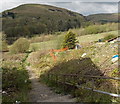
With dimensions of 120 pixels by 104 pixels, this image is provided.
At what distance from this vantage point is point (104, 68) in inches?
362

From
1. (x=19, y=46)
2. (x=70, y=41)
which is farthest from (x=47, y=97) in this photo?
(x=19, y=46)

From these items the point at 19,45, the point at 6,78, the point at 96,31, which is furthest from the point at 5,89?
the point at 96,31

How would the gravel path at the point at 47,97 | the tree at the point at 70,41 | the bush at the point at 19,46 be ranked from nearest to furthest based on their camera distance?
the gravel path at the point at 47,97, the tree at the point at 70,41, the bush at the point at 19,46

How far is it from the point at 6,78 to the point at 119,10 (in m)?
6.06

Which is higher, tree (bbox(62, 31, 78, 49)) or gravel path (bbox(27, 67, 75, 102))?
gravel path (bbox(27, 67, 75, 102))

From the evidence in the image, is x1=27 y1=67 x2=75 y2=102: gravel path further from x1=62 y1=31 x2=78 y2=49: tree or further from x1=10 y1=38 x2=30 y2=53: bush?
x1=10 y1=38 x2=30 y2=53: bush

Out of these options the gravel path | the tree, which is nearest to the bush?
the tree

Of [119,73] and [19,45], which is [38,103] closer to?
[119,73]

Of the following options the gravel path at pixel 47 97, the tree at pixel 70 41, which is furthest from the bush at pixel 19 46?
the gravel path at pixel 47 97

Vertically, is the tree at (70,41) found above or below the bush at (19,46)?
above

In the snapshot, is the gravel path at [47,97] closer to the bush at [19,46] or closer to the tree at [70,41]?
the tree at [70,41]

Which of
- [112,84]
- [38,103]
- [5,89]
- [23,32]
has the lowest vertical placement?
[23,32]

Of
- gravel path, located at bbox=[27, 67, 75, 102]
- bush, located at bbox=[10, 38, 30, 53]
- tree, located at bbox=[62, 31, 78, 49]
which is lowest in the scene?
bush, located at bbox=[10, 38, 30, 53]

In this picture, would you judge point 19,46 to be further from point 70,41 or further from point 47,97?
point 47,97
